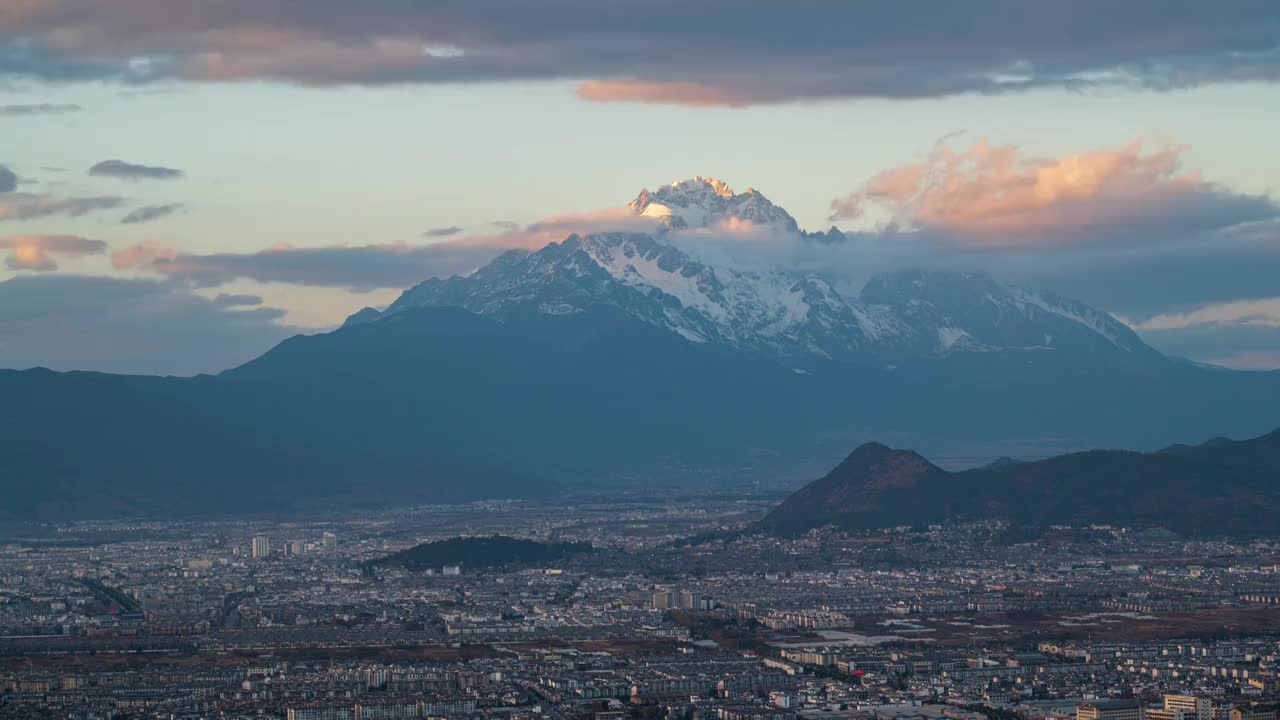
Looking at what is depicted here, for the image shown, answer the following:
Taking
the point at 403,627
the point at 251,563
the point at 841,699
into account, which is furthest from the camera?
the point at 251,563

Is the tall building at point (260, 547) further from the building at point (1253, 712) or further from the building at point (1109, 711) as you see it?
the building at point (1253, 712)

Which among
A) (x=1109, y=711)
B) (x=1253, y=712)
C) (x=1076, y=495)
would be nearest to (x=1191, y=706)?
(x=1253, y=712)

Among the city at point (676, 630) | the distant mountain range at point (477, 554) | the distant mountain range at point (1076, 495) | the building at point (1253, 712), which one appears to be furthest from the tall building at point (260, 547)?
the building at point (1253, 712)

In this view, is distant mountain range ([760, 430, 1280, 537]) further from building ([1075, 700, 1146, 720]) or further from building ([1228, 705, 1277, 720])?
building ([1228, 705, 1277, 720])

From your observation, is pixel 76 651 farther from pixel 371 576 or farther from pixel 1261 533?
pixel 1261 533

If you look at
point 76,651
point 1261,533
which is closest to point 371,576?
point 76,651
